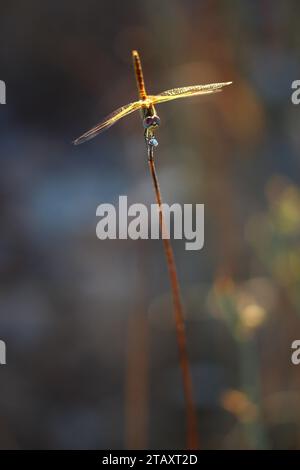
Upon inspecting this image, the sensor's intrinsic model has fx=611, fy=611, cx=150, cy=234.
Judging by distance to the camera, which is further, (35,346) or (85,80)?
(85,80)

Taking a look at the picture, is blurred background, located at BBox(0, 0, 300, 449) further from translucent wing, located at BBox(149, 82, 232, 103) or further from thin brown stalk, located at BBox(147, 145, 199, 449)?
translucent wing, located at BBox(149, 82, 232, 103)

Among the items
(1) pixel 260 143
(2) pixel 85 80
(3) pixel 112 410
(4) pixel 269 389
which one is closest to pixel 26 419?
(3) pixel 112 410

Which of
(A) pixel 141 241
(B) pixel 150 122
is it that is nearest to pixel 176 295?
(B) pixel 150 122

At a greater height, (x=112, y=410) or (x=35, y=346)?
(x=35, y=346)

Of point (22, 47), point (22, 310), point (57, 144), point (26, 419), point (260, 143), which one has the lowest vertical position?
point (26, 419)

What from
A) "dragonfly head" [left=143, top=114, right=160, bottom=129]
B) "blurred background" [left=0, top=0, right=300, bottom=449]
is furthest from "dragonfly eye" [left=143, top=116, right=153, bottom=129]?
"blurred background" [left=0, top=0, right=300, bottom=449]

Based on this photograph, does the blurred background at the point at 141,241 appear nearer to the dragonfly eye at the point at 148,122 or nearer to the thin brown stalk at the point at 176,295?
the thin brown stalk at the point at 176,295

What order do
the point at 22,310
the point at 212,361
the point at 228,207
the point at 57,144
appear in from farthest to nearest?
the point at 57,144, the point at 22,310, the point at 228,207, the point at 212,361

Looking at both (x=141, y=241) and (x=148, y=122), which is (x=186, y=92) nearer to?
(x=148, y=122)

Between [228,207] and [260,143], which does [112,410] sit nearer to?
[228,207]

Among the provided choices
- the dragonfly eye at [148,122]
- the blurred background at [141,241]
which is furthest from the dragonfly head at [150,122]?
the blurred background at [141,241]
